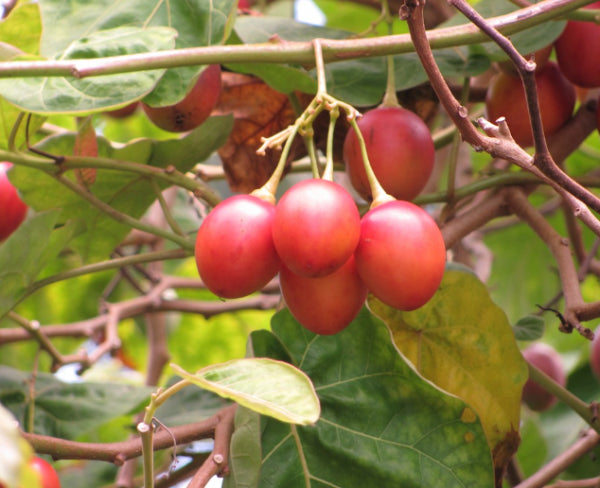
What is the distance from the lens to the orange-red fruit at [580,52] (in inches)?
37.4

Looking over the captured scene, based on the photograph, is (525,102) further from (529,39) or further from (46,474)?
(46,474)

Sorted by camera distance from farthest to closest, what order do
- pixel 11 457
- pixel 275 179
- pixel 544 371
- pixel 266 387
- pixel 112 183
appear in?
1. pixel 544 371
2. pixel 112 183
3. pixel 275 179
4. pixel 266 387
5. pixel 11 457

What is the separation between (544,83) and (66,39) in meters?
0.56

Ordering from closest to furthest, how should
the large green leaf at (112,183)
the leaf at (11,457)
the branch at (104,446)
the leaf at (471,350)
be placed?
the leaf at (11,457)
the branch at (104,446)
the leaf at (471,350)
the large green leaf at (112,183)

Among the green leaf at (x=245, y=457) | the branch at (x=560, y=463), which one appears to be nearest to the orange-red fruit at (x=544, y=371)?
the branch at (x=560, y=463)

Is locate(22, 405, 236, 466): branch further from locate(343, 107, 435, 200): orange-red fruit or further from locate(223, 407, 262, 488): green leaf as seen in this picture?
locate(343, 107, 435, 200): orange-red fruit

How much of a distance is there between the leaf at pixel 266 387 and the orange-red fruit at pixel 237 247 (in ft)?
0.21

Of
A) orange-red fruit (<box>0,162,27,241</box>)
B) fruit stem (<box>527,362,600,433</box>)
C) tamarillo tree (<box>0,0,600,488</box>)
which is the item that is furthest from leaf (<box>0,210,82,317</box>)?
fruit stem (<box>527,362,600,433</box>)

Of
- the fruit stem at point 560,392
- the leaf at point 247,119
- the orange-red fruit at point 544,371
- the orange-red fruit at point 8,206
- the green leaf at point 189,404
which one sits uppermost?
the leaf at point 247,119

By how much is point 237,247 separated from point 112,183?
1.57 ft

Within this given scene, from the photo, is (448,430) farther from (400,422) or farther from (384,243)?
(384,243)

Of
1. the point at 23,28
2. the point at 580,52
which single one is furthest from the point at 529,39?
the point at 23,28

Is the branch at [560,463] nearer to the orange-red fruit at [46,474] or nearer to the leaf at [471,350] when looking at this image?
the leaf at [471,350]

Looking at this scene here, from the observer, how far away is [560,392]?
3.09ft
